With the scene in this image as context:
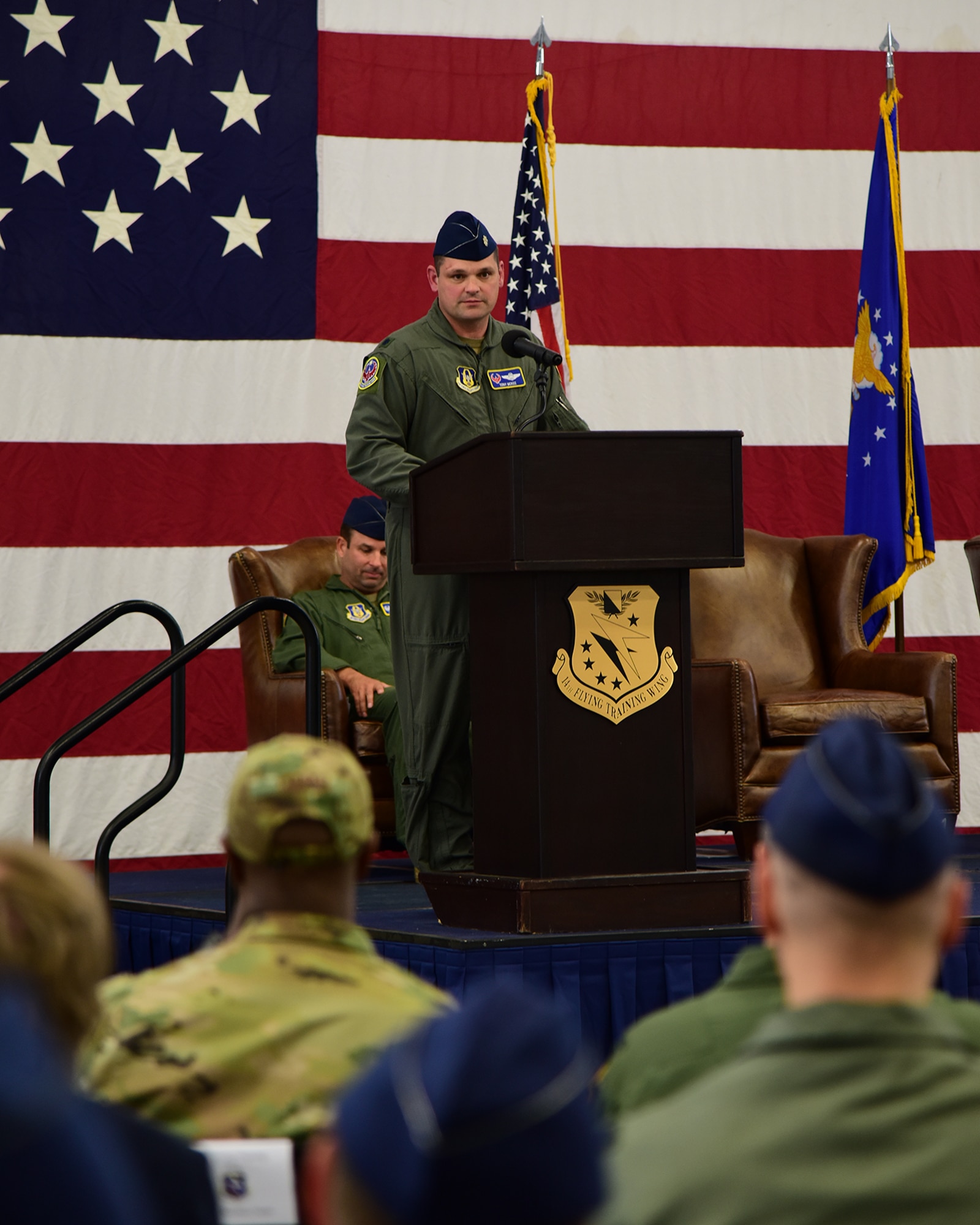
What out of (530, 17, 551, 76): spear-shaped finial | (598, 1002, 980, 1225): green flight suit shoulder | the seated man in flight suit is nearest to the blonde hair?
(598, 1002, 980, 1225): green flight suit shoulder

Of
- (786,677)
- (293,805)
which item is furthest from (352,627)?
(293,805)

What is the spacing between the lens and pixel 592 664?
338 centimetres

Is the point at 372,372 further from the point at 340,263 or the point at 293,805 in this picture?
the point at 293,805

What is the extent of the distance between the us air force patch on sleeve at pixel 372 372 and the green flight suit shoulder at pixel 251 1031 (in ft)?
8.76

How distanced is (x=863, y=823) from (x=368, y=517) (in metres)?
4.35

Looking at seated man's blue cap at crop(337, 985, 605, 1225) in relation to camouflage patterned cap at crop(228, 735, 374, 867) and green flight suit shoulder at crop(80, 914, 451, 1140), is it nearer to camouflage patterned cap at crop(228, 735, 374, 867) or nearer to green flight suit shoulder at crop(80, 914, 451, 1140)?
green flight suit shoulder at crop(80, 914, 451, 1140)

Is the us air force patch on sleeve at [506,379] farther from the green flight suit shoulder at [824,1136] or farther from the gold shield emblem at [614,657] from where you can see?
the green flight suit shoulder at [824,1136]

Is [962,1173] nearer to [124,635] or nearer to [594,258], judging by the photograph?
[124,635]

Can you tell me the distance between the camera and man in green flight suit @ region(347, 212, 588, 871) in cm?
385

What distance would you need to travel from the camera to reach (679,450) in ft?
11.1

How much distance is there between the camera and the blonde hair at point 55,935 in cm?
98

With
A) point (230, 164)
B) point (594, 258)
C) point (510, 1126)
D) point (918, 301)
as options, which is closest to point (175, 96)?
point (230, 164)

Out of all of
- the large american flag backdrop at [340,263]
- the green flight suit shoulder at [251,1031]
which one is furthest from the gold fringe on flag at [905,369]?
the green flight suit shoulder at [251,1031]

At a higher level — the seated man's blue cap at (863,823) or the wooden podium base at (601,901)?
the seated man's blue cap at (863,823)
